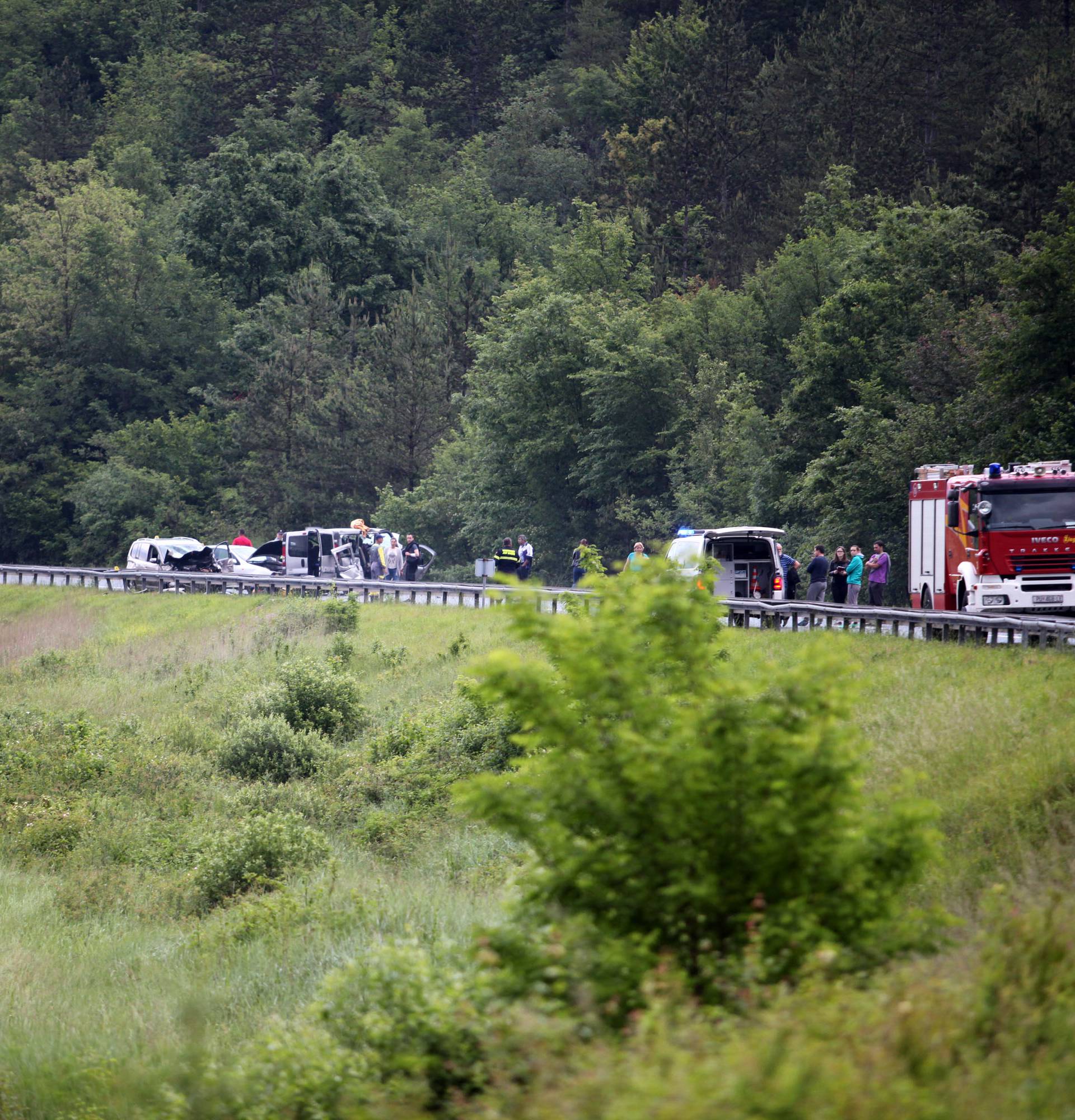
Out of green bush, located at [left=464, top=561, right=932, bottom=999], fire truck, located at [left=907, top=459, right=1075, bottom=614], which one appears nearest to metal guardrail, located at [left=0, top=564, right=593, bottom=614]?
fire truck, located at [left=907, top=459, right=1075, bottom=614]

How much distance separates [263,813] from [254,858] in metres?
3.01

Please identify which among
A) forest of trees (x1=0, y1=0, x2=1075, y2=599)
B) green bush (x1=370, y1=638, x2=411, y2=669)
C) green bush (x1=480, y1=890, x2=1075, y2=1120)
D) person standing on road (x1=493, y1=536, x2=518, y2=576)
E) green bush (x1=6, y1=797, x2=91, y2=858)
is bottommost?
green bush (x1=6, y1=797, x2=91, y2=858)

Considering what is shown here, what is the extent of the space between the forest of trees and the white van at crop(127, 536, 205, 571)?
467 inches

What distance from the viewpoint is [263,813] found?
19828 millimetres

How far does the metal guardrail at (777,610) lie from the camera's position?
69.9 ft

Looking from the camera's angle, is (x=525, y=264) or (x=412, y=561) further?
(x=525, y=264)

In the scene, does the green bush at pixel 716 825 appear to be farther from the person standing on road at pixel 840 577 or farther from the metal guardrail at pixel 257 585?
the person standing on road at pixel 840 577

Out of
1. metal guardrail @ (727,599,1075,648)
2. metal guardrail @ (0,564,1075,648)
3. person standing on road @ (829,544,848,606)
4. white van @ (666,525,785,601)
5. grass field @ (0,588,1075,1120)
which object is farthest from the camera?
person standing on road @ (829,544,848,606)

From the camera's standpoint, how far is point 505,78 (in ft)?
320

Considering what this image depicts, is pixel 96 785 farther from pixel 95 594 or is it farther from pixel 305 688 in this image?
pixel 95 594

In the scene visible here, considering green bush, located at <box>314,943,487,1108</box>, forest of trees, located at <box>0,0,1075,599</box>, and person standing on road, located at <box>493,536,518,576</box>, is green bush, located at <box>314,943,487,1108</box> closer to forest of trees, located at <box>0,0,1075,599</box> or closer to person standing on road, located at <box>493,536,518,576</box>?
person standing on road, located at <box>493,536,518,576</box>

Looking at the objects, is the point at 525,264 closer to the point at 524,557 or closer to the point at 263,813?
the point at 524,557

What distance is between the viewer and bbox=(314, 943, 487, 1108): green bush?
755cm

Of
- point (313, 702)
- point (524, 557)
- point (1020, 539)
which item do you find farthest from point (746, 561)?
point (313, 702)
